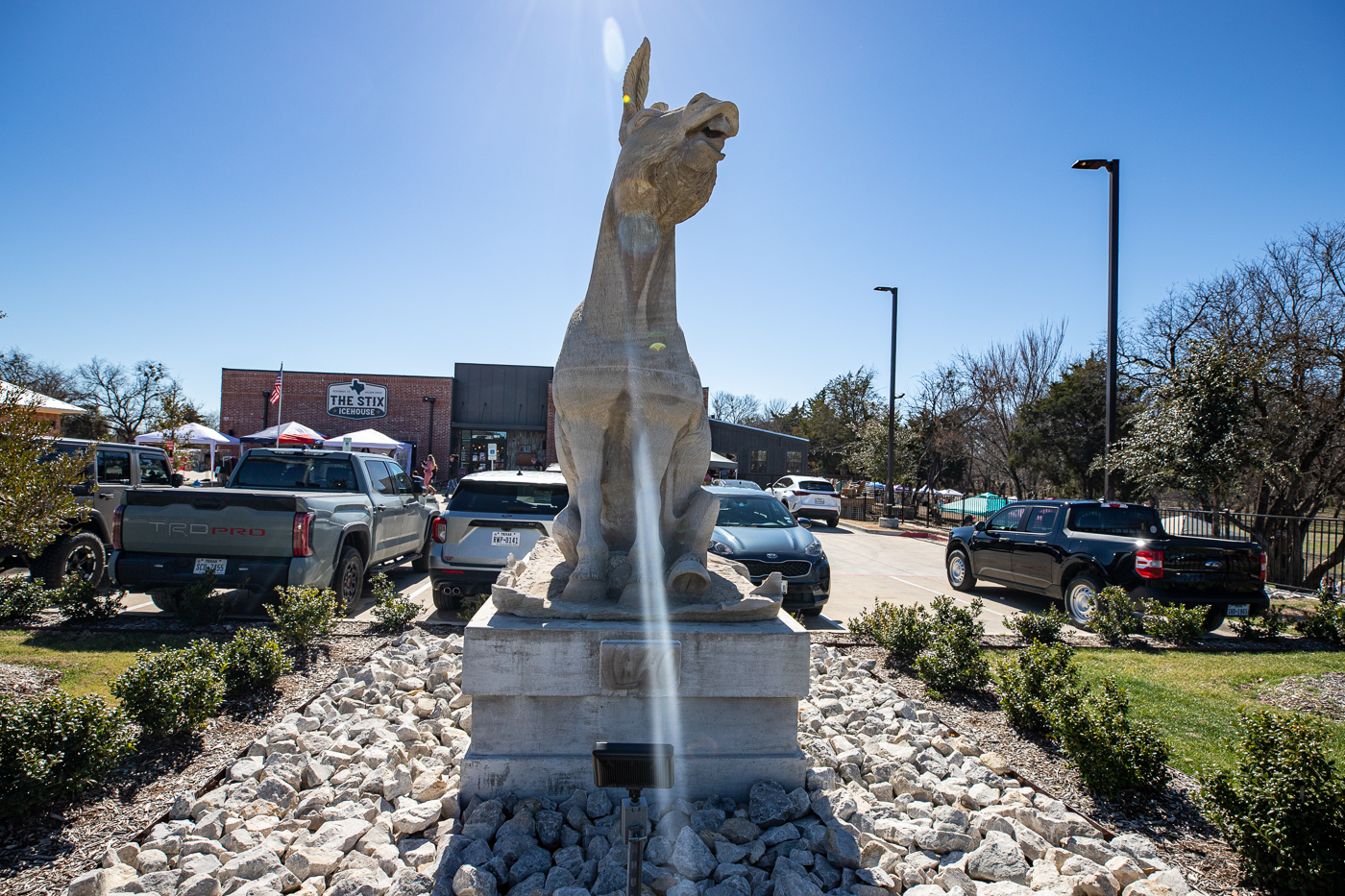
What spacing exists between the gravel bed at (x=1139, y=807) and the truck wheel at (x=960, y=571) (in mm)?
6963

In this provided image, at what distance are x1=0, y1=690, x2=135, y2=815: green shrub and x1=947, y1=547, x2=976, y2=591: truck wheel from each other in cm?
1085

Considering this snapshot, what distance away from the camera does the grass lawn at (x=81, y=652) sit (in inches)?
194

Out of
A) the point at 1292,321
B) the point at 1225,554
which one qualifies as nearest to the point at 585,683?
the point at 1225,554

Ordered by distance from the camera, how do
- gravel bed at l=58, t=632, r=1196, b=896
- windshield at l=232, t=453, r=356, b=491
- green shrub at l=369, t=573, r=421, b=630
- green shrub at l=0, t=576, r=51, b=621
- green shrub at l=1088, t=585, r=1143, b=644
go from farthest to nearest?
windshield at l=232, t=453, r=356, b=491 → green shrub at l=1088, t=585, r=1143, b=644 → green shrub at l=369, t=573, r=421, b=630 → green shrub at l=0, t=576, r=51, b=621 → gravel bed at l=58, t=632, r=1196, b=896

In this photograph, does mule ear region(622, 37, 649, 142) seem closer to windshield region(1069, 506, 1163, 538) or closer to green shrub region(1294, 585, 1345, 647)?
windshield region(1069, 506, 1163, 538)

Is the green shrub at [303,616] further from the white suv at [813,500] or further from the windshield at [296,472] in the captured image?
the white suv at [813,500]


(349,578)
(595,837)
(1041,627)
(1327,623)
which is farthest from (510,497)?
(1327,623)

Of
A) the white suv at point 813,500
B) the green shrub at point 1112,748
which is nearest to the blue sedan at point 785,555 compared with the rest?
the green shrub at point 1112,748

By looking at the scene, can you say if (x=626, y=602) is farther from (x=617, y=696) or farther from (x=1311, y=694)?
(x=1311, y=694)

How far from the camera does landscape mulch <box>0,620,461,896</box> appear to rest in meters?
2.66

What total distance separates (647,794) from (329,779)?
160cm

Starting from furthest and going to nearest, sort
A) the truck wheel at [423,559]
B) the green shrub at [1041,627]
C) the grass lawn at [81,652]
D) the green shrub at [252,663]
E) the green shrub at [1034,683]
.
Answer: the truck wheel at [423,559] → the green shrub at [1041,627] → the grass lawn at [81,652] → the green shrub at [252,663] → the green shrub at [1034,683]

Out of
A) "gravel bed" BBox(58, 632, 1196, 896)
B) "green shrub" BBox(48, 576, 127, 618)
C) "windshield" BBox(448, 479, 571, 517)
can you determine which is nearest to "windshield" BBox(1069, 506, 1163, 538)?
"gravel bed" BBox(58, 632, 1196, 896)

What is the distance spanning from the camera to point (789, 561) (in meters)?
8.25
